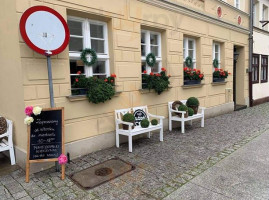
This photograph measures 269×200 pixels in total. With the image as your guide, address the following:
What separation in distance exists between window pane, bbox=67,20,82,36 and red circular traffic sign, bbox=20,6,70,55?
74cm

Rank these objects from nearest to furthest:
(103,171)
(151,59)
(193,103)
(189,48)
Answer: (103,171) → (151,59) → (193,103) → (189,48)

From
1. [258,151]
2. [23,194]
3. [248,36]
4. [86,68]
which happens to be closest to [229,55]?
[248,36]

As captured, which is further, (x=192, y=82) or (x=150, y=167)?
(x=192, y=82)

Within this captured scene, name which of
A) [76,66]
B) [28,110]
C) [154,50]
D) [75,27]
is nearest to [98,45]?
[75,27]

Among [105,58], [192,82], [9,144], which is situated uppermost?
[105,58]

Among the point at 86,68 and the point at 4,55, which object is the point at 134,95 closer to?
the point at 86,68

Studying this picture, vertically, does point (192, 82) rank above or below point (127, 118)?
above

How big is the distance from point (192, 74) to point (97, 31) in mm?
3566

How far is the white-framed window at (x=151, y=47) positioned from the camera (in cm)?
562

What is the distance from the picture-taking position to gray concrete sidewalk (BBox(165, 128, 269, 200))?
2.75 metres

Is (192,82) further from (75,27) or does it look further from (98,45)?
(75,27)

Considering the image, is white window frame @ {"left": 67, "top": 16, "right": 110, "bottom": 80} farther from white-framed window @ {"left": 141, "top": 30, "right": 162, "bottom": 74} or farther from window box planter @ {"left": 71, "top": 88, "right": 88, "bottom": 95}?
white-framed window @ {"left": 141, "top": 30, "right": 162, "bottom": 74}

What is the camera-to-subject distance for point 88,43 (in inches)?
172

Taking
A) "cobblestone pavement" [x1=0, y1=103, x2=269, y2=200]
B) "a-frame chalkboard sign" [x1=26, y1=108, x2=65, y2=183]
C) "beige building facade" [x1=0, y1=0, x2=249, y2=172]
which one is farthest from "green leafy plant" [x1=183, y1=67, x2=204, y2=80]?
"a-frame chalkboard sign" [x1=26, y1=108, x2=65, y2=183]
